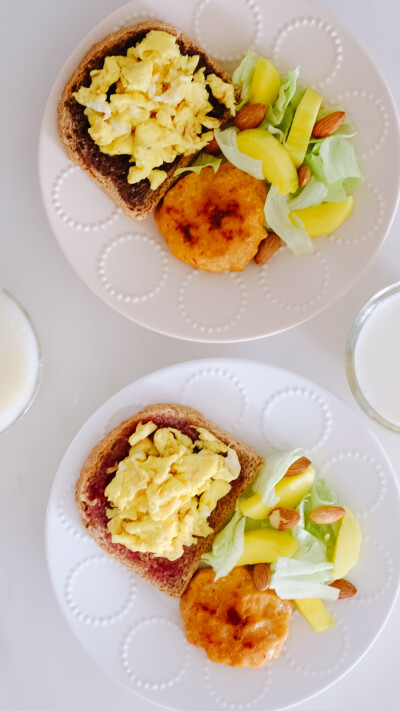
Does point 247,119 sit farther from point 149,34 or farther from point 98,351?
point 98,351

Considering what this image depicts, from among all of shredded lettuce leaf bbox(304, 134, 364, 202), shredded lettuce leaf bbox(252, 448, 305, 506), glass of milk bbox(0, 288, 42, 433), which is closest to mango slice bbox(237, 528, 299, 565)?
shredded lettuce leaf bbox(252, 448, 305, 506)

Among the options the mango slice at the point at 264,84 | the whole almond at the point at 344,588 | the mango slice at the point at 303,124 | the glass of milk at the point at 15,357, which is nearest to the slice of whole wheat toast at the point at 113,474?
the glass of milk at the point at 15,357

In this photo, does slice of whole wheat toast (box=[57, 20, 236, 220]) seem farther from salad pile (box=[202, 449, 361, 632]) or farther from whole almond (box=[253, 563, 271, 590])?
whole almond (box=[253, 563, 271, 590])

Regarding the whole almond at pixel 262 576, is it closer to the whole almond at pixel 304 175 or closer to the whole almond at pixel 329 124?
the whole almond at pixel 304 175

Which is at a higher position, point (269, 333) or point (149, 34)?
point (149, 34)

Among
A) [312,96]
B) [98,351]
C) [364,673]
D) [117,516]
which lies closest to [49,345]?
[98,351]

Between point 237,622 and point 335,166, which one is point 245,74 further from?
point 237,622

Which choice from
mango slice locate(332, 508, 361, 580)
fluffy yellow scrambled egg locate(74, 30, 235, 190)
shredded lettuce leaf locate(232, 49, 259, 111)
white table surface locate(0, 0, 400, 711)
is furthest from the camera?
white table surface locate(0, 0, 400, 711)
